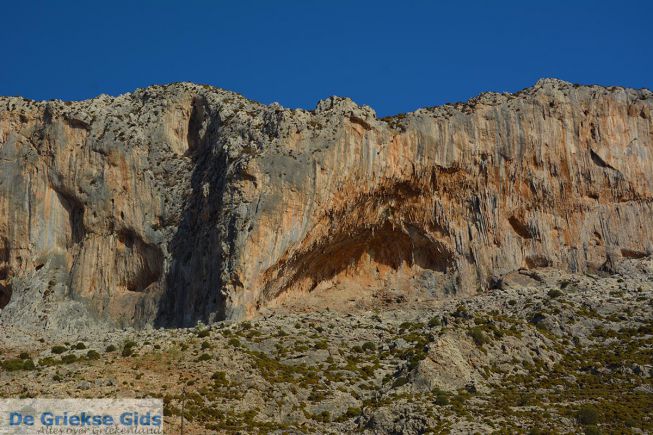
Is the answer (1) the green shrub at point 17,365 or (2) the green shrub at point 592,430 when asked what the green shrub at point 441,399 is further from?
(1) the green shrub at point 17,365

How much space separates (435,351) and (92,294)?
2885 cm

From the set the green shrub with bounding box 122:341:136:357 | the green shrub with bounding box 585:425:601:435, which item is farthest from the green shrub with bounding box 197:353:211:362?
the green shrub with bounding box 585:425:601:435

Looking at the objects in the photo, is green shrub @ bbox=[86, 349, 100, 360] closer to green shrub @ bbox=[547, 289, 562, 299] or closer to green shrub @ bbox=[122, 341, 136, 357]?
green shrub @ bbox=[122, 341, 136, 357]

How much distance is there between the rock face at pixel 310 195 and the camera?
79312 millimetres

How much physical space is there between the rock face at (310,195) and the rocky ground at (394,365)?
4051 millimetres

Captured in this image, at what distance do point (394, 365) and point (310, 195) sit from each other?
16.6 m

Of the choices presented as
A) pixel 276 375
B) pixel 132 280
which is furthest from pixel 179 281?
pixel 276 375

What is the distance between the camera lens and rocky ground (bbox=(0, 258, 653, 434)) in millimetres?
56688

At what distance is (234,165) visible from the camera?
78750 millimetres

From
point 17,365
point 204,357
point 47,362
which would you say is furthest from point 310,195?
point 17,365

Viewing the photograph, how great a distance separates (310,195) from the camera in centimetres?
7850

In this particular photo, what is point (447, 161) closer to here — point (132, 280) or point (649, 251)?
point (649, 251)

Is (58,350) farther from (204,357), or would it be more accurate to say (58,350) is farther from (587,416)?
(587,416)

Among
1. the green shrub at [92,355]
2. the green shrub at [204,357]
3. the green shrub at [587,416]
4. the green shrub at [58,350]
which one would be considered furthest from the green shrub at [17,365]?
the green shrub at [587,416]
